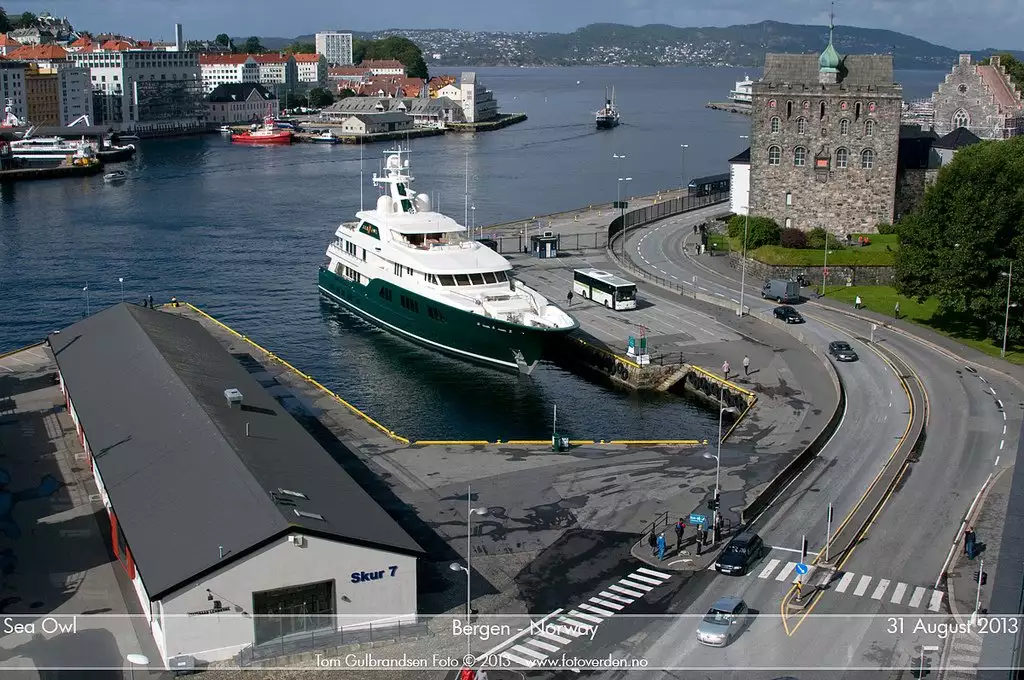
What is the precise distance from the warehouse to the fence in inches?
3.6

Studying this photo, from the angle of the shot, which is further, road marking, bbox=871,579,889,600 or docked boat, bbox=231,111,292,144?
docked boat, bbox=231,111,292,144

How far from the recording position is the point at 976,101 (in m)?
100

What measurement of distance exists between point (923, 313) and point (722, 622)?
36.7 m

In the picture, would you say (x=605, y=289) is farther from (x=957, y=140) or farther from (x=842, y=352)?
(x=957, y=140)

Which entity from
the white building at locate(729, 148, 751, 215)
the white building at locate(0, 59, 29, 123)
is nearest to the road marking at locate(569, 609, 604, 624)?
the white building at locate(729, 148, 751, 215)

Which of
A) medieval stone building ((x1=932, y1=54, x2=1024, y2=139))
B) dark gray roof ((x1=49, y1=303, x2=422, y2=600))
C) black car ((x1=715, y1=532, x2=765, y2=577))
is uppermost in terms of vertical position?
medieval stone building ((x1=932, y1=54, x2=1024, y2=139))

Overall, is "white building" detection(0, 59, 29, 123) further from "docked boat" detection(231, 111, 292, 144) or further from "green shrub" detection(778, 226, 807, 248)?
"green shrub" detection(778, 226, 807, 248)

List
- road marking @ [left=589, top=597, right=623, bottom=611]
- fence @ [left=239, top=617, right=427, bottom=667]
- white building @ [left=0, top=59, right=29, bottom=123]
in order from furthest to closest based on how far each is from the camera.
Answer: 1. white building @ [left=0, top=59, right=29, bottom=123]
2. road marking @ [left=589, top=597, right=623, bottom=611]
3. fence @ [left=239, top=617, right=427, bottom=667]

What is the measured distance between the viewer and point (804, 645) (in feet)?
88.1

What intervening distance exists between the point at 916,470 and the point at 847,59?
45160 millimetres

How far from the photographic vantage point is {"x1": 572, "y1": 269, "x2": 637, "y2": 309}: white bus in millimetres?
60969

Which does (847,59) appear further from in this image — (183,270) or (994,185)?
(183,270)

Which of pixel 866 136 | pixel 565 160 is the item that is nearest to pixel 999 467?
pixel 866 136

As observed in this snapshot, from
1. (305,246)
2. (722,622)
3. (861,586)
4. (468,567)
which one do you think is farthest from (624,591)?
(305,246)
